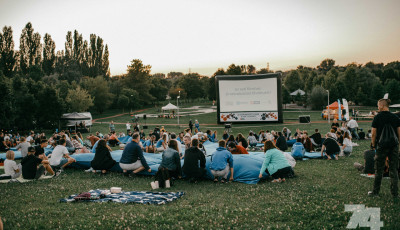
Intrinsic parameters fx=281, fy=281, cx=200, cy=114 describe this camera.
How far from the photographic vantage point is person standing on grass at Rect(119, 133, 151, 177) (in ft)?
28.1

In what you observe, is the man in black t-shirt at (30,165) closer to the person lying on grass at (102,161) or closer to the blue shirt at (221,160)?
the person lying on grass at (102,161)

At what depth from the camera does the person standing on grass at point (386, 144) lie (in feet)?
18.5

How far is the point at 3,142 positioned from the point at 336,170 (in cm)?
1726

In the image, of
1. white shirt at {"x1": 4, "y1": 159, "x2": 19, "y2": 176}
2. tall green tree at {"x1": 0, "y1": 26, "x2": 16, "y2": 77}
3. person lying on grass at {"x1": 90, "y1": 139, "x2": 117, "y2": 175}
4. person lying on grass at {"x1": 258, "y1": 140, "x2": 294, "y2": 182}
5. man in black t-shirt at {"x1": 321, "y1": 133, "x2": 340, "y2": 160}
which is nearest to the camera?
person lying on grass at {"x1": 258, "y1": 140, "x2": 294, "y2": 182}

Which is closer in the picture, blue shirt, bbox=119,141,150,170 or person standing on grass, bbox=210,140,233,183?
person standing on grass, bbox=210,140,233,183

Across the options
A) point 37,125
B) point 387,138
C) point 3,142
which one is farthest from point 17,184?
point 37,125

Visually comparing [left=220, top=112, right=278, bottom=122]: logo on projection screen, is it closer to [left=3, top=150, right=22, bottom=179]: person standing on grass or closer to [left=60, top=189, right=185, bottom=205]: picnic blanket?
[left=3, top=150, right=22, bottom=179]: person standing on grass

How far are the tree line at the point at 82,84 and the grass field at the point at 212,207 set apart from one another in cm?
2300

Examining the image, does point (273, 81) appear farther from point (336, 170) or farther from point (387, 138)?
point (387, 138)

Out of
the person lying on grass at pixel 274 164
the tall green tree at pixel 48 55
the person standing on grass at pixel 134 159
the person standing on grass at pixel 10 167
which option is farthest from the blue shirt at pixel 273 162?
the tall green tree at pixel 48 55

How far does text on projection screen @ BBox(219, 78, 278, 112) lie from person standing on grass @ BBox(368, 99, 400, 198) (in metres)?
25.9

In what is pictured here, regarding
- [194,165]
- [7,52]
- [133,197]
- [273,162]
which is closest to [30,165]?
[133,197]

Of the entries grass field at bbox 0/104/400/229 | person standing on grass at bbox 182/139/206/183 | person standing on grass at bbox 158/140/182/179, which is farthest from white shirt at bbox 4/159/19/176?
person standing on grass at bbox 182/139/206/183

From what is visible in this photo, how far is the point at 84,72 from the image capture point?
66312 mm
